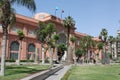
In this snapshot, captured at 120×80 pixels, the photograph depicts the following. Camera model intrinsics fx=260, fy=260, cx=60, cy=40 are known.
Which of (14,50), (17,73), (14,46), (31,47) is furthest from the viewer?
(31,47)

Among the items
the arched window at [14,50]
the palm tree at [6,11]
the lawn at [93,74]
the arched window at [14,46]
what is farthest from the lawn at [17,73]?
the arched window at [14,46]

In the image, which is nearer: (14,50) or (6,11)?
(6,11)

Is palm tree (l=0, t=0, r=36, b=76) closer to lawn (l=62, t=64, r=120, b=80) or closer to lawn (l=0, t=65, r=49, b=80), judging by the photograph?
lawn (l=0, t=65, r=49, b=80)

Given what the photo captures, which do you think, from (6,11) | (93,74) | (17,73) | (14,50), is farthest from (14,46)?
(6,11)

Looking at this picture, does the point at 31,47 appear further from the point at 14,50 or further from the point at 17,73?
the point at 17,73

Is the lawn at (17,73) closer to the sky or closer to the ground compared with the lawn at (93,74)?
closer to the sky

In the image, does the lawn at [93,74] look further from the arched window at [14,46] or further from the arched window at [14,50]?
the arched window at [14,46]

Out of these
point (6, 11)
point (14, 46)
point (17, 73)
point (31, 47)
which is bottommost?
point (17, 73)

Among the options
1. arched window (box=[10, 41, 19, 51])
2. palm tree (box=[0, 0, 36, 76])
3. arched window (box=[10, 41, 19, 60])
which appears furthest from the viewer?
arched window (box=[10, 41, 19, 51])

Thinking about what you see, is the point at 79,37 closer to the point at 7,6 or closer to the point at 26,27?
the point at 26,27

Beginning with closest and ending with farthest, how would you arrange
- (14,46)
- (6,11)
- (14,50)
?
(6,11) < (14,50) < (14,46)

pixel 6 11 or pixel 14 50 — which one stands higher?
pixel 6 11

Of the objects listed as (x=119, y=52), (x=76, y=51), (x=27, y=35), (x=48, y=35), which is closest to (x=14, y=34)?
(x=27, y=35)

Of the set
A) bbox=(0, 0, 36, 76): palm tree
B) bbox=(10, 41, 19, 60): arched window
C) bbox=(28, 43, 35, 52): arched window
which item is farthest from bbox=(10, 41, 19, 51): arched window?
bbox=(0, 0, 36, 76): palm tree
